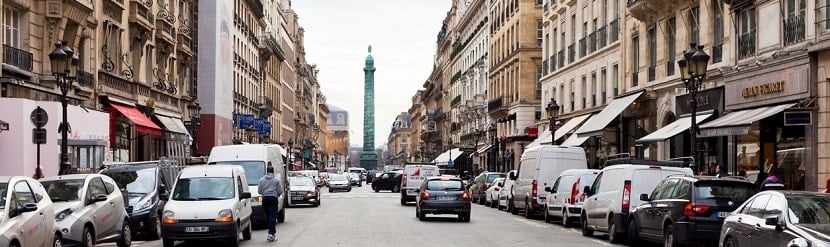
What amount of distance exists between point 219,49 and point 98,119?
2743 centimetres

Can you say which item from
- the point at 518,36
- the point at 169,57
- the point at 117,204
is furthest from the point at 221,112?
the point at 117,204

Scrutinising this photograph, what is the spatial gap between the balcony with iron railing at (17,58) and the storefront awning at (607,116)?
20.4 m

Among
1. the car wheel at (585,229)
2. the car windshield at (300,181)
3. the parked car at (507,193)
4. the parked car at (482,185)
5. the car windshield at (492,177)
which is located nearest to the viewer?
the car wheel at (585,229)

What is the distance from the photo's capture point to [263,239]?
73.0 ft

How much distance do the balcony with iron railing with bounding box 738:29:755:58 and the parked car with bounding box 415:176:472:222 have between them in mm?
9007

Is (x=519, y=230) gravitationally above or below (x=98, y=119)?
below

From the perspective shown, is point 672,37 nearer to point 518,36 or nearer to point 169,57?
point 169,57

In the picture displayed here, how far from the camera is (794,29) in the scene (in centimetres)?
2602

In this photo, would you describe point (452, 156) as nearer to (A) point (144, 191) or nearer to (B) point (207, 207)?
(A) point (144, 191)

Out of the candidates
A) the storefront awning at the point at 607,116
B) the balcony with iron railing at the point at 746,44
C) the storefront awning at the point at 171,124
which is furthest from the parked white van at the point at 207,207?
the storefront awning at the point at 171,124

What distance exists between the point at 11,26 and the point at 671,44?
2200cm

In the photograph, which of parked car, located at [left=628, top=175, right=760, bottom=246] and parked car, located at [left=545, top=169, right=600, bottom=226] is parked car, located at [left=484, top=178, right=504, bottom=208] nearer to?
parked car, located at [left=545, top=169, right=600, bottom=226]

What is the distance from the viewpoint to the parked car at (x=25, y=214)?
13660mm

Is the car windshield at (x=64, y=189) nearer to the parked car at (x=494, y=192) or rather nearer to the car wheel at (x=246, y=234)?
the car wheel at (x=246, y=234)
